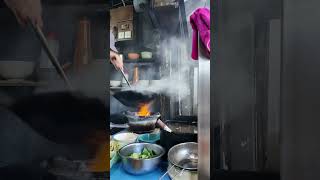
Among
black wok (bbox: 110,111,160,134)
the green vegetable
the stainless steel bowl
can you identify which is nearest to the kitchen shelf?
the stainless steel bowl

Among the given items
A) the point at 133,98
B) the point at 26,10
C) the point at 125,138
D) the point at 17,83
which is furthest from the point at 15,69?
the point at 133,98

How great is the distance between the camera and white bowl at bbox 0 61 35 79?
0.69m

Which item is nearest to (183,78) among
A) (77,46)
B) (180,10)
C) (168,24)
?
(168,24)

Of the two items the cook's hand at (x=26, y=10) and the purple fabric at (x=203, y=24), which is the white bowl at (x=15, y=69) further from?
the purple fabric at (x=203, y=24)

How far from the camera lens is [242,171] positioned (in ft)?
1.81

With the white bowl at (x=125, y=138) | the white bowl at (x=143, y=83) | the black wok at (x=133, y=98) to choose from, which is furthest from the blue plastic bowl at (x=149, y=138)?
the white bowl at (x=143, y=83)

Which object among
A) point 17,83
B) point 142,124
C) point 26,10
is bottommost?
point 142,124

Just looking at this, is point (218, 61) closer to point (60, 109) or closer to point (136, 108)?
point (60, 109)

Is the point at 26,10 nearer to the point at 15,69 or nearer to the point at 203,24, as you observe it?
the point at 15,69

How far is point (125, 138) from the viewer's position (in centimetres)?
188

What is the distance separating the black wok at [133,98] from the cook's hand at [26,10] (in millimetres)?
1835

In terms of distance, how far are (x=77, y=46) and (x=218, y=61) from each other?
1.50 feet

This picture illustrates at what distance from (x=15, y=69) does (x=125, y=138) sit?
1.30 metres

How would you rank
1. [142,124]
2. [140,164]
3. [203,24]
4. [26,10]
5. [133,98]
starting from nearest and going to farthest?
[26,10]
[203,24]
[140,164]
[142,124]
[133,98]
